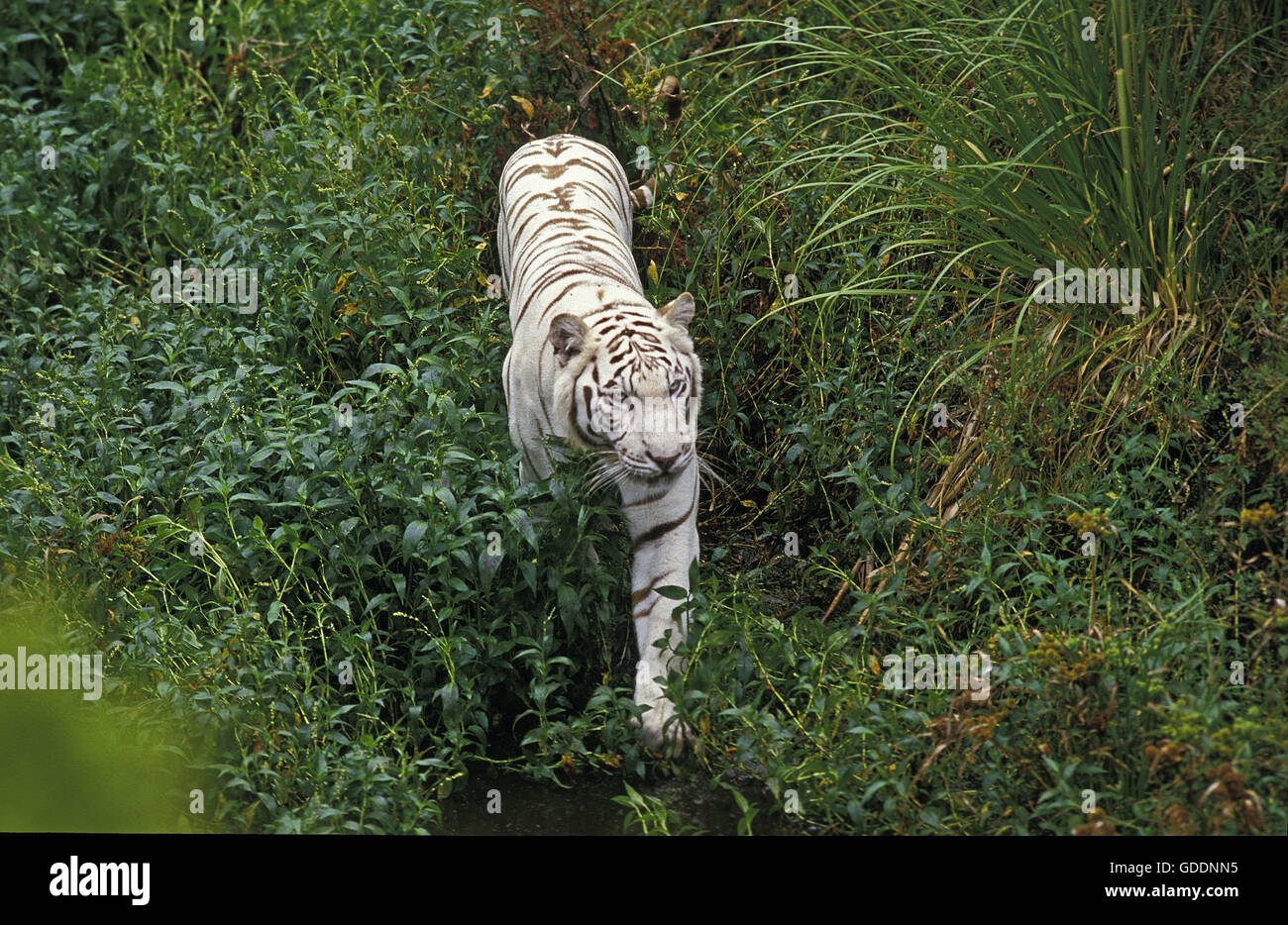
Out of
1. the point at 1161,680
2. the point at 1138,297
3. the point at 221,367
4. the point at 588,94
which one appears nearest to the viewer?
the point at 1161,680

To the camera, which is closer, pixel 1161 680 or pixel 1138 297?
pixel 1161 680

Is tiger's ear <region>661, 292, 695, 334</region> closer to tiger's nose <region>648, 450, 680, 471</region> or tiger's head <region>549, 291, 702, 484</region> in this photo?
tiger's head <region>549, 291, 702, 484</region>

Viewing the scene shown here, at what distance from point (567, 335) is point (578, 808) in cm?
128

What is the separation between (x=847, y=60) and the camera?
4.52 meters

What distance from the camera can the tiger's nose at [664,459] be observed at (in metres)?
3.24

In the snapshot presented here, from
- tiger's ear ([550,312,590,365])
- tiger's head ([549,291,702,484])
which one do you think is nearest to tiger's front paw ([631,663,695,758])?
tiger's head ([549,291,702,484])

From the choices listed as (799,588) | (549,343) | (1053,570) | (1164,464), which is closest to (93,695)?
(549,343)

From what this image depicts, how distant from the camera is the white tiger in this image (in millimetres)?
3295

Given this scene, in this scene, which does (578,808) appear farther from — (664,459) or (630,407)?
(630,407)

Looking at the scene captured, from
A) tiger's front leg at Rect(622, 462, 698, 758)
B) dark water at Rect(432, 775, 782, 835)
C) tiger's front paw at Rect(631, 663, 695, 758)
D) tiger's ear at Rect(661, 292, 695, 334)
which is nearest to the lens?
dark water at Rect(432, 775, 782, 835)

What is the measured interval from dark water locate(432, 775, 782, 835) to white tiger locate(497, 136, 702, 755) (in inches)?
5.1

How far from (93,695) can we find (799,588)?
Result: 212 centimetres

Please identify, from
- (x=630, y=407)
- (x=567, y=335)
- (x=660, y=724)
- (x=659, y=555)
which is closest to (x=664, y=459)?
(x=630, y=407)

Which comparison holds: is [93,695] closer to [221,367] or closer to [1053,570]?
[221,367]
